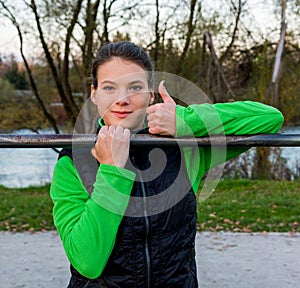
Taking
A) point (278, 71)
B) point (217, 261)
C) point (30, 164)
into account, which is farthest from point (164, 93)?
point (30, 164)

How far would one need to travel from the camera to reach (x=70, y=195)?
119 cm

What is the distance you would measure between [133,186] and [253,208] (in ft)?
17.5

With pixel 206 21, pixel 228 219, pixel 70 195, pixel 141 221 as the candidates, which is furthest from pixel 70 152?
pixel 206 21

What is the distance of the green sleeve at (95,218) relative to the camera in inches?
44.5

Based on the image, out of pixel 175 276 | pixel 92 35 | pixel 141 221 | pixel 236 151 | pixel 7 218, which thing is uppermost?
pixel 92 35

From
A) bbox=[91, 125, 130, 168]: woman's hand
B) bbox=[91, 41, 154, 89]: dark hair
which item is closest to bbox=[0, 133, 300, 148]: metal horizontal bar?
bbox=[91, 125, 130, 168]: woman's hand

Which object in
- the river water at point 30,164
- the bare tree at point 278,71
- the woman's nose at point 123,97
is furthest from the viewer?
the river water at point 30,164

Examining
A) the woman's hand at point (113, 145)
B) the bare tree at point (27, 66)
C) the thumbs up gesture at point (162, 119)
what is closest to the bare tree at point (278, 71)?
the bare tree at point (27, 66)

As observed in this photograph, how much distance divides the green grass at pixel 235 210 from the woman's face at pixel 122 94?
13.6 ft

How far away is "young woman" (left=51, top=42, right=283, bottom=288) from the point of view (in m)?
1.14

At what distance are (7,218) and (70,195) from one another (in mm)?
5195

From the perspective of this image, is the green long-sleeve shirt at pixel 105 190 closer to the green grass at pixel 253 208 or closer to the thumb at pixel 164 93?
the thumb at pixel 164 93

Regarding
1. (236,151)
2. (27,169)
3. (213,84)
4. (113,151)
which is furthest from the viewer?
(27,169)

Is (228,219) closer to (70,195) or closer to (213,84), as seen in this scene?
(213,84)
